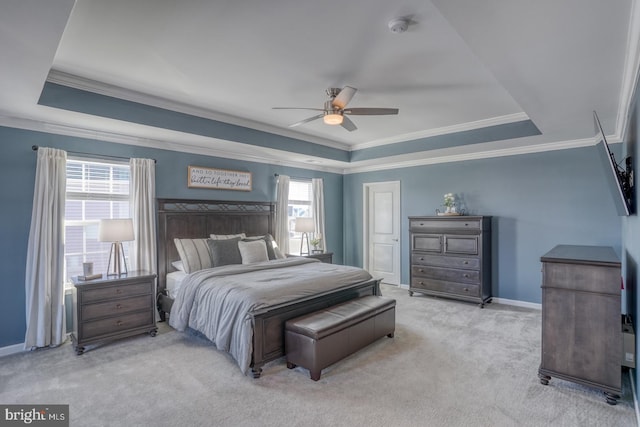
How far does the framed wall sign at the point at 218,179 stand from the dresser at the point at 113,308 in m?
1.53

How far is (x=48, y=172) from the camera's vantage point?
363cm

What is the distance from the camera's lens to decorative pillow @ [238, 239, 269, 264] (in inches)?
183

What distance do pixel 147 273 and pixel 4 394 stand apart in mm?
1567

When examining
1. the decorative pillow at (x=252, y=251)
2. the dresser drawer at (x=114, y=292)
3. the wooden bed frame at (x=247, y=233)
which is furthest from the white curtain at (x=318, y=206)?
the dresser drawer at (x=114, y=292)

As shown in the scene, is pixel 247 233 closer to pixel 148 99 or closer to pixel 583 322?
pixel 148 99

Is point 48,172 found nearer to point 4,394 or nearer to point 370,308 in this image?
point 4,394

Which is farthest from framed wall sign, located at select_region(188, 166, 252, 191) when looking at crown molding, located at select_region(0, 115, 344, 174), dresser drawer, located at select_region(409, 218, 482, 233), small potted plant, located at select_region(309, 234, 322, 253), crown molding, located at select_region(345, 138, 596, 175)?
dresser drawer, located at select_region(409, 218, 482, 233)

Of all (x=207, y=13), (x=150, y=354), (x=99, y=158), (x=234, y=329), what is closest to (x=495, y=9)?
(x=207, y=13)

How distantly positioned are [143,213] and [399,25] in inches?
146

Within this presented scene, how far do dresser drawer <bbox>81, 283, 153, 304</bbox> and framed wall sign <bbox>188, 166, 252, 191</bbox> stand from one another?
1.61 metres

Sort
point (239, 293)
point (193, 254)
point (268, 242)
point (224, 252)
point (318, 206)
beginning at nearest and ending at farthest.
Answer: point (239, 293) → point (193, 254) → point (224, 252) → point (268, 242) → point (318, 206)

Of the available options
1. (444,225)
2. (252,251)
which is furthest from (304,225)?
(444,225)

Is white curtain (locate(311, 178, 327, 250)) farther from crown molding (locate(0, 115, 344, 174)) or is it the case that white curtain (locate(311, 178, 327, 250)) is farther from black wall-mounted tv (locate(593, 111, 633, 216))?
black wall-mounted tv (locate(593, 111, 633, 216))

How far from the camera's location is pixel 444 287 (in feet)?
18.0
